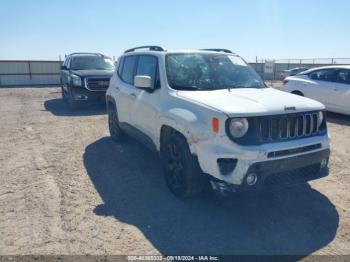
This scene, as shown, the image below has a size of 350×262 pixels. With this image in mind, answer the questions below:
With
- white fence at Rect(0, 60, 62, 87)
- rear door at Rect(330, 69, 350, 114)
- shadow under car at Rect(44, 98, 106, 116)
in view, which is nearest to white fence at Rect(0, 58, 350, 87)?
white fence at Rect(0, 60, 62, 87)

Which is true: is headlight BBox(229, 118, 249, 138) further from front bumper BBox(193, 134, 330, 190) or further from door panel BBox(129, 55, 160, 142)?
door panel BBox(129, 55, 160, 142)

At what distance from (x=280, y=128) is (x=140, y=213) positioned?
196 cm

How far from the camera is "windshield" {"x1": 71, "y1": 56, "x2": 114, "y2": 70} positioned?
39.8 feet

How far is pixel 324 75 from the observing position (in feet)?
32.2

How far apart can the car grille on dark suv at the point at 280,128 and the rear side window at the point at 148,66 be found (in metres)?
1.86

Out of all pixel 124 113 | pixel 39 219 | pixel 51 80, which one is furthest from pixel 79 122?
pixel 51 80

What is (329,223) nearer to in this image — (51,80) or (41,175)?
(41,175)

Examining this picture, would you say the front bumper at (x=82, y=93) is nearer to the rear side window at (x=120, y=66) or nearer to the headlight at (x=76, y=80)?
the headlight at (x=76, y=80)

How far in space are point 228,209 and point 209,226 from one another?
48 centimetres

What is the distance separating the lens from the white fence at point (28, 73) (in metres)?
22.4

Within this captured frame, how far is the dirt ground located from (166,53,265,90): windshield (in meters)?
1.55

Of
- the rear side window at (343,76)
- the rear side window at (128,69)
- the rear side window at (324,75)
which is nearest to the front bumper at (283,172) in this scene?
the rear side window at (128,69)

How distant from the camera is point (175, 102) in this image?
419cm

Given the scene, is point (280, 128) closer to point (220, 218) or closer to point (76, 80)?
point (220, 218)
